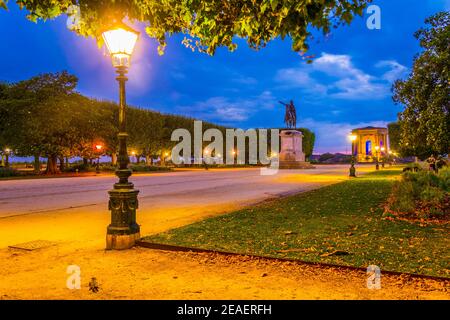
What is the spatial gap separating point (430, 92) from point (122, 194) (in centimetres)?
1656

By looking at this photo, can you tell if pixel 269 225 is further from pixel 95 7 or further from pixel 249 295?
pixel 95 7

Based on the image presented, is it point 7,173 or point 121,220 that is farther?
point 7,173

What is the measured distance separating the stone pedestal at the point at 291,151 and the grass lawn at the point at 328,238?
48.4m

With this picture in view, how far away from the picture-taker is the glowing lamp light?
7.01 meters

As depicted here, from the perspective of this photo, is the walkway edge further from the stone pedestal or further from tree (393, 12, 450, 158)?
the stone pedestal

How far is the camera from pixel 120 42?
7.08 meters

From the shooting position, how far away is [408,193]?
446 inches

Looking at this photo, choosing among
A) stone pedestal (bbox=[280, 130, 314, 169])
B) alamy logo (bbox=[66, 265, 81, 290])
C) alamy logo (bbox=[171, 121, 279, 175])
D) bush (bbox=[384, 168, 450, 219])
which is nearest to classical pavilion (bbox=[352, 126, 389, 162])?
alamy logo (bbox=[171, 121, 279, 175])

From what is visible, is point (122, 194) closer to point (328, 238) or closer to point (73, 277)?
point (73, 277)

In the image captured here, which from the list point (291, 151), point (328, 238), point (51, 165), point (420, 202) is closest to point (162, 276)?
point (328, 238)

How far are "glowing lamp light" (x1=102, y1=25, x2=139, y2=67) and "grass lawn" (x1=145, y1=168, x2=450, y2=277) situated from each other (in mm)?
3594
